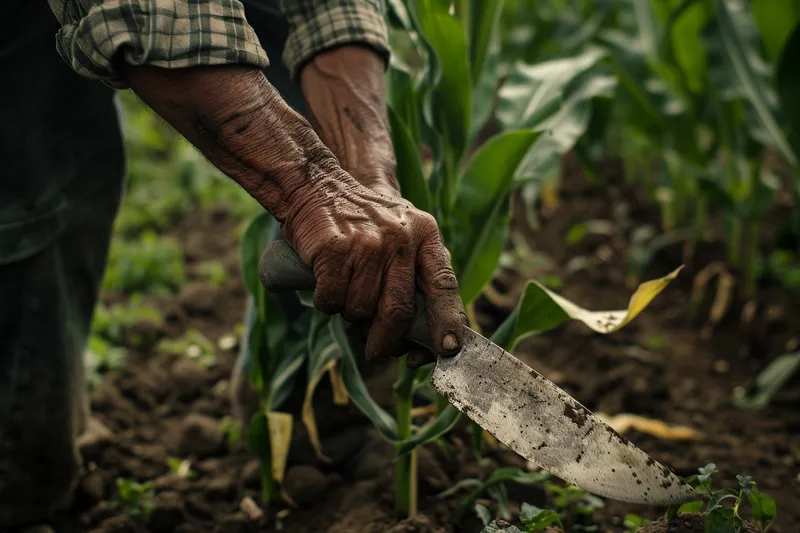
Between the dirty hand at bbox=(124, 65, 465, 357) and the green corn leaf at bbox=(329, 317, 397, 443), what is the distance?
0.85 ft

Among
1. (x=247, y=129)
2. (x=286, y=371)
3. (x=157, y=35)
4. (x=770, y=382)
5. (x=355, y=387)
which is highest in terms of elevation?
(x=157, y=35)

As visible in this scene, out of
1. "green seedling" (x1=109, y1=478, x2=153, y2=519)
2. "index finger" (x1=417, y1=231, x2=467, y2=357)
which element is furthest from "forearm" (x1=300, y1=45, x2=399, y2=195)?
"green seedling" (x1=109, y1=478, x2=153, y2=519)

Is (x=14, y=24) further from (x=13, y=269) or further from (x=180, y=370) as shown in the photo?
(x=180, y=370)

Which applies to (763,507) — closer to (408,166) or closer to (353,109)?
(408,166)

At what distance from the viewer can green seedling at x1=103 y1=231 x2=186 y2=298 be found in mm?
3444

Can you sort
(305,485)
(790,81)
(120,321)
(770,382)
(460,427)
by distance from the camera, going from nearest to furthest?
(305,485) < (460,427) < (770,382) < (790,81) < (120,321)

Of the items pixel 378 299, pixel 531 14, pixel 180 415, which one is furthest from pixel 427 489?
pixel 531 14

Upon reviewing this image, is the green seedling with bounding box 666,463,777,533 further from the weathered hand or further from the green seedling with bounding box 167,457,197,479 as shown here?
the green seedling with bounding box 167,457,197,479

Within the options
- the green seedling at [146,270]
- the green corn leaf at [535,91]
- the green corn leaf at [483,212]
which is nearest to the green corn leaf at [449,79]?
the green corn leaf at [483,212]

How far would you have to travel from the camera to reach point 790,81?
2.72 meters

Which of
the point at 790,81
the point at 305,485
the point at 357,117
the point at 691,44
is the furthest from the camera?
the point at 691,44

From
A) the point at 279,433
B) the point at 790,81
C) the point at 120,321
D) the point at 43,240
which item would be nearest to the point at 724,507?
the point at 279,433

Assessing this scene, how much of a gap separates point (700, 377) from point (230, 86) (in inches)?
80.3

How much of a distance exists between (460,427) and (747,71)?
1710 mm
